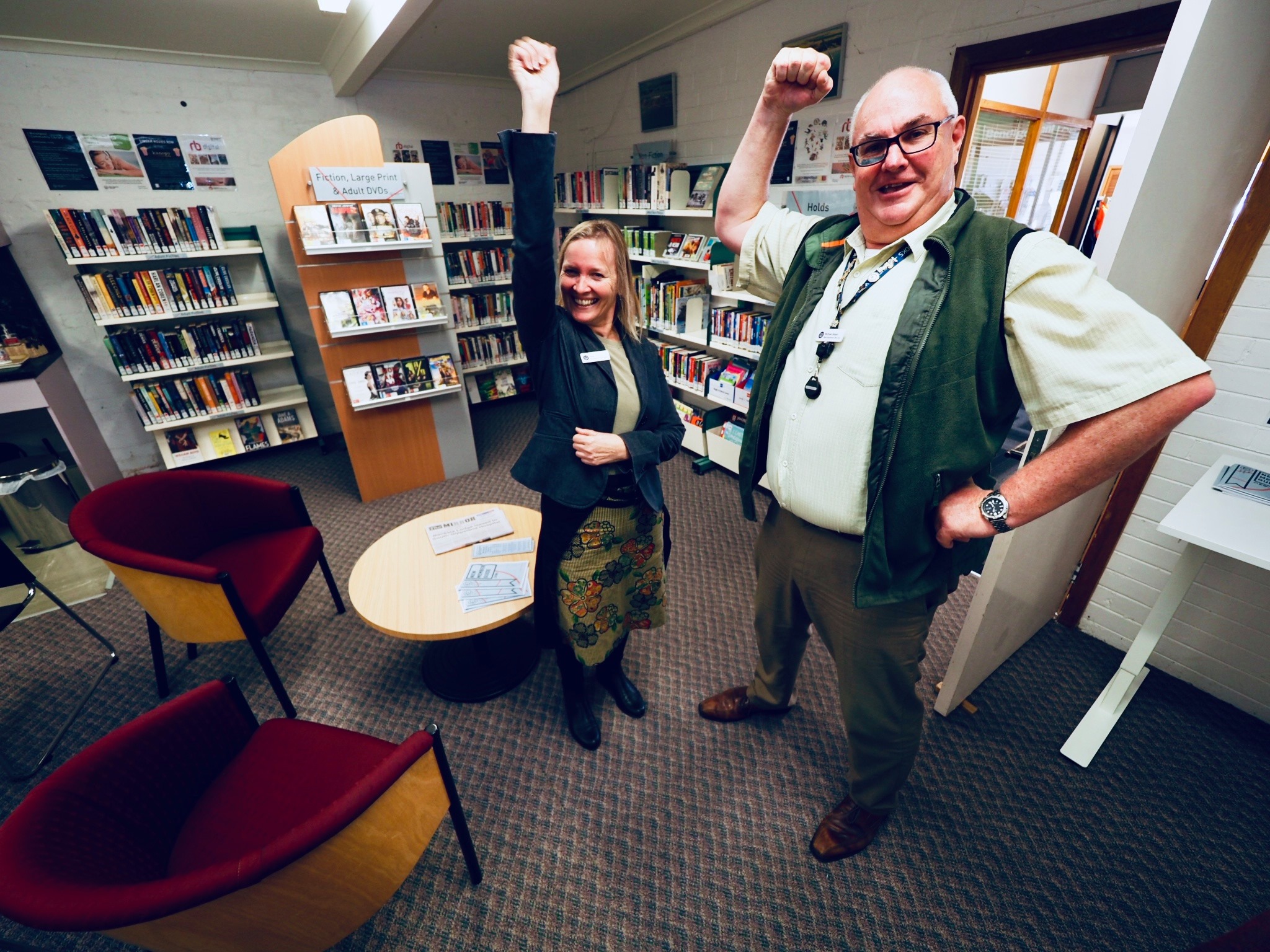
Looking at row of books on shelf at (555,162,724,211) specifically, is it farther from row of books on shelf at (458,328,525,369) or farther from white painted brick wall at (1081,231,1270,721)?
white painted brick wall at (1081,231,1270,721)

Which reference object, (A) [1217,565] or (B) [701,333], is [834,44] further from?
(A) [1217,565]

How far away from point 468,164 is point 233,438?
302cm

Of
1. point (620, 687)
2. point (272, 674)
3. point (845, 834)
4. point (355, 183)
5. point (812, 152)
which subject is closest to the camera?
point (845, 834)

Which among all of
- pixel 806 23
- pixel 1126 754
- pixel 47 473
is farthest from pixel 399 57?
pixel 1126 754

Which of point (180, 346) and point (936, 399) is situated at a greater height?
point (936, 399)

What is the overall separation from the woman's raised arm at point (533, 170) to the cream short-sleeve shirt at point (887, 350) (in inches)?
21.4

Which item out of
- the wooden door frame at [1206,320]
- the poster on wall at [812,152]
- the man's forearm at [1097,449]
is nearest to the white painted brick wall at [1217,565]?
the wooden door frame at [1206,320]

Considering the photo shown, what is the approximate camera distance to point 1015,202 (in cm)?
379

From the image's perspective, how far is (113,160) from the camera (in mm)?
3398

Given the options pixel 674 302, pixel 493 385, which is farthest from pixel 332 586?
pixel 493 385

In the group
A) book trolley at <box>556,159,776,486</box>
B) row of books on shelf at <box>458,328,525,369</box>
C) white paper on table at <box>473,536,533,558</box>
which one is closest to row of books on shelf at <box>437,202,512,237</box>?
book trolley at <box>556,159,776,486</box>

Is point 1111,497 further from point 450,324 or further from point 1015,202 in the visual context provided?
point 450,324

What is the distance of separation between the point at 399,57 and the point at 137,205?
205 cm

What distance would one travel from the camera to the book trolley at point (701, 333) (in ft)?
10.7
